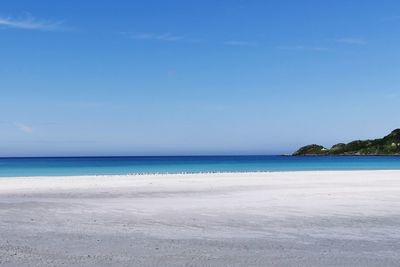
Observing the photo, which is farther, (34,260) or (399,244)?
(399,244)

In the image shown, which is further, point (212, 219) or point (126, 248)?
point (212, 219)

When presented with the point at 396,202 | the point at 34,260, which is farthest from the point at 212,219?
the point at 396,202

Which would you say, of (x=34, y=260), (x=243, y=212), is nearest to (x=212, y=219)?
(x=243, y=212)

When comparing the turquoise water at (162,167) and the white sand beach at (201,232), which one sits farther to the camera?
the turquoise water at (162,167)

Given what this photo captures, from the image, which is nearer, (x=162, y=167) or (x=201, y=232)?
(x=201, y=232)

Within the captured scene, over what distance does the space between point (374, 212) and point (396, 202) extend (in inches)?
145

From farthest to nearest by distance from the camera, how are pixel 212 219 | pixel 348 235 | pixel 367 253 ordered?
pixel 212 219, pixel 348 235, pixel 367 253

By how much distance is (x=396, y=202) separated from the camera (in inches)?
743

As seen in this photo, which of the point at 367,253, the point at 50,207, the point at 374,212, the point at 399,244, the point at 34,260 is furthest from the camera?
the point at 50,207

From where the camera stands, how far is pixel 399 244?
10.5 metres

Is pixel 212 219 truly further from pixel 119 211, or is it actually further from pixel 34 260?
pixel 34 260

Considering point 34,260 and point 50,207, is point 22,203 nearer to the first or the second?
point 50,207

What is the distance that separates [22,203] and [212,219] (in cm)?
861

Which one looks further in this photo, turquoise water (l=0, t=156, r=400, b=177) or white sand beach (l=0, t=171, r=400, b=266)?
turquoise water (l=0, t=156, r=400, b=177)
